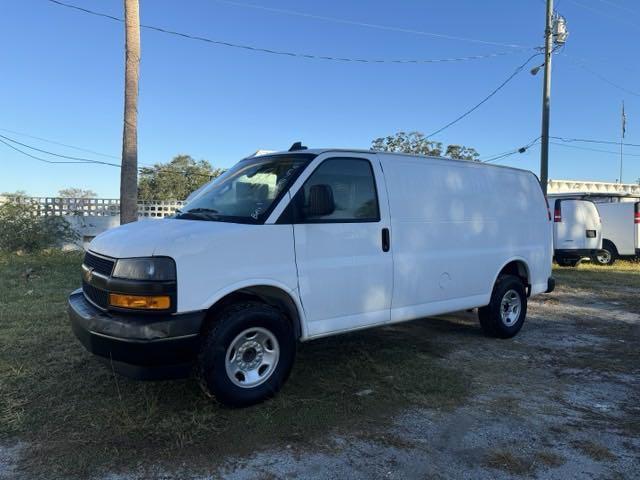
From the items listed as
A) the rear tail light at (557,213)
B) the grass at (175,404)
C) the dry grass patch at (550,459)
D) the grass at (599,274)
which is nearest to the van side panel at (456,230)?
the grass at (175,404)

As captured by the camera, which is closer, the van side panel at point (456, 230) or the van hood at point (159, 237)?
the van hood at point (159, 237)

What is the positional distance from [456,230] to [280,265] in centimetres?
231

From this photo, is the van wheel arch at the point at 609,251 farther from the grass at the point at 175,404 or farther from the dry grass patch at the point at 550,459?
the dry grass patch at the point at 550,459

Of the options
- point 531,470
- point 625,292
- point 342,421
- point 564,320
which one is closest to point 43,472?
point 342,421

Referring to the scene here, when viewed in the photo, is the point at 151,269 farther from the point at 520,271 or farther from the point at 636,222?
the point at 636,222

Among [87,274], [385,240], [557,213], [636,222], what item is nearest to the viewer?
[87,274]

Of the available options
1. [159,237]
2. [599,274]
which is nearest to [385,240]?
[159,237]

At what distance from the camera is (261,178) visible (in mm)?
4590

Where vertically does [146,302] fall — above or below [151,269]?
below

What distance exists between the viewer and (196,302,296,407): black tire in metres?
3.74

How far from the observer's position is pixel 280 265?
4129mm

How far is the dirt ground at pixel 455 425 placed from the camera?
10.5 feet

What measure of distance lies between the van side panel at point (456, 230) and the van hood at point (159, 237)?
1766 mm

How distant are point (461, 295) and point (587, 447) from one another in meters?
2.29
